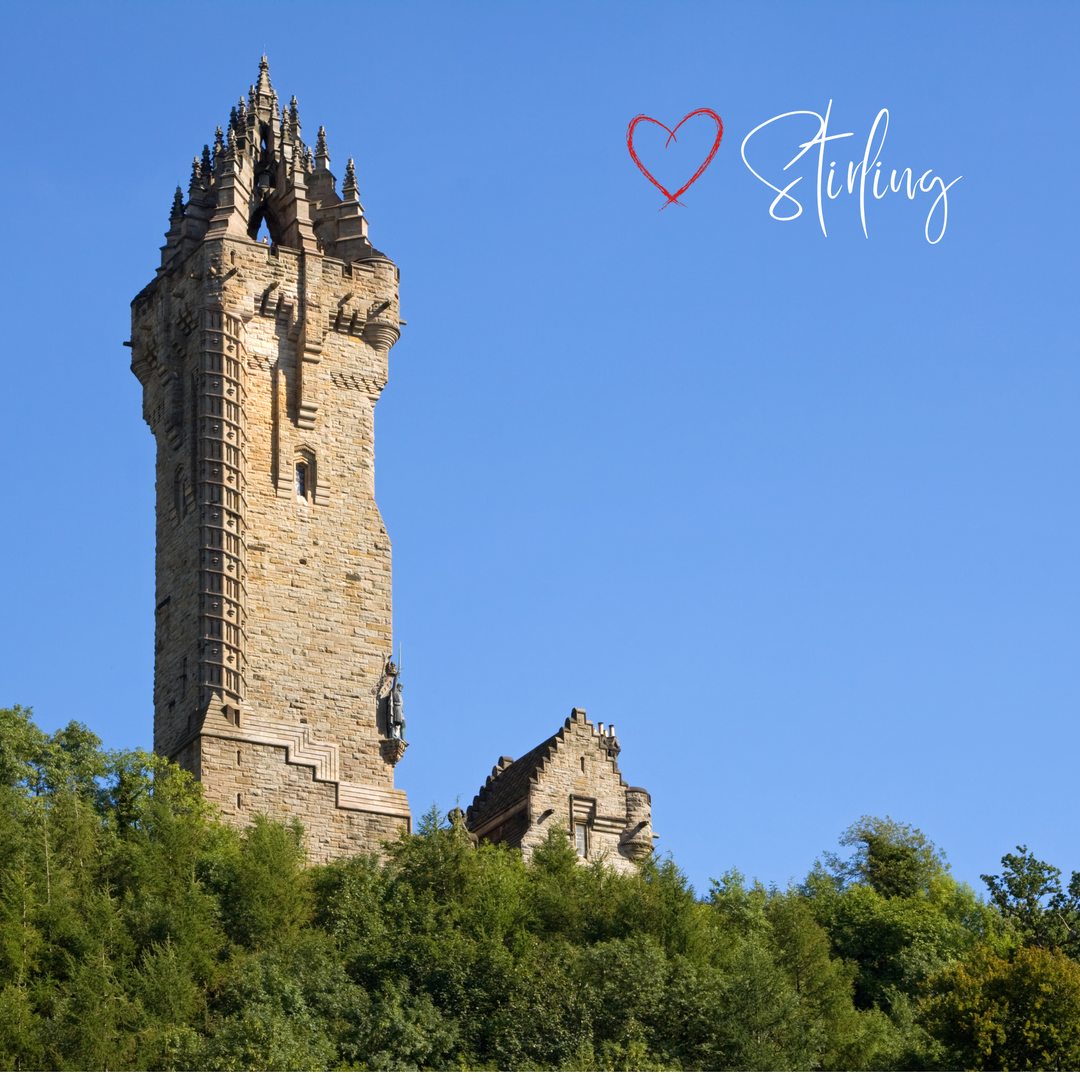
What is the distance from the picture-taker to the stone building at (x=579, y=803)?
7775 centimetres

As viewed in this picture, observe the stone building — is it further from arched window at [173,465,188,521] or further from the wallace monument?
arched window at [173,465,188,521]

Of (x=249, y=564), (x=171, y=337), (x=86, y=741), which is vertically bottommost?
(x=86, y=741)

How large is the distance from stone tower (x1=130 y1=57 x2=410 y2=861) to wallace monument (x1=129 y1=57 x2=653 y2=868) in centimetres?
6

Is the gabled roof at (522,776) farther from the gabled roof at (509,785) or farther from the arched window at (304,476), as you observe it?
the arched window at (304,476)

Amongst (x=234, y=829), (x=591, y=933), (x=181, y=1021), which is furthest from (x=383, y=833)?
(x=181, y=1021)

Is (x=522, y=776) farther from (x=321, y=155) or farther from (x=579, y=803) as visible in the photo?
(x=321, y=155)

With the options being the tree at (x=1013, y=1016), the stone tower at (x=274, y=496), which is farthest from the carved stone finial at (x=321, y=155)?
the tree at (x=1013, y=1016)

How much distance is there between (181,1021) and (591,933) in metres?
11.6

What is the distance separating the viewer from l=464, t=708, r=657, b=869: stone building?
255ft

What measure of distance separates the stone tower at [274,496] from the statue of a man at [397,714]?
141 mm

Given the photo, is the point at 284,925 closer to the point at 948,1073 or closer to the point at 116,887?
the point at 116,887

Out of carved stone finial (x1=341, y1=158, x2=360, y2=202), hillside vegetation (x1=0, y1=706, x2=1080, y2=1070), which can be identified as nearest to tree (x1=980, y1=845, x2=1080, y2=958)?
hillside vegetation (x1=0, y1=706, x2=1080, y2=1070)

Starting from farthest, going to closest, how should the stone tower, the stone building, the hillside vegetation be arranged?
the stone building
the stone tower
the hillside vegetation

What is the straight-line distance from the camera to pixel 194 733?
73.4 m
